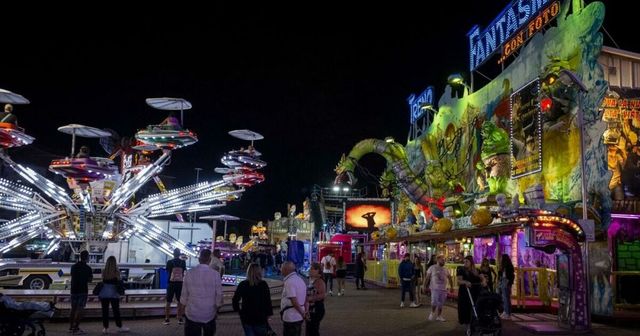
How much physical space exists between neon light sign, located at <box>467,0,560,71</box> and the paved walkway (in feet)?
37.3

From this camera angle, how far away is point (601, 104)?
55.0ft

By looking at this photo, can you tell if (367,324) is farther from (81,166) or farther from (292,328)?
(81,166)

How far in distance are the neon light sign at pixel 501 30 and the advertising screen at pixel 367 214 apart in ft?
65.6

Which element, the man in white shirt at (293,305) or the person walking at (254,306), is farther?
the man in white shirt at (293,305)

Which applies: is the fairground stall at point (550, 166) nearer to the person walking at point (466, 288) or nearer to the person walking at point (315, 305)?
the person walking at point (466, 288)

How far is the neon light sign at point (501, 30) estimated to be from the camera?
22531mm

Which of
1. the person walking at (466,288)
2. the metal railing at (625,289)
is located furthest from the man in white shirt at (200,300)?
the metal railing at (625,289)

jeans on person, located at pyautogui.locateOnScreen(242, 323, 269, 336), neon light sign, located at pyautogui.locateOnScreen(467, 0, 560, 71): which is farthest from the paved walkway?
neon light sign, located at pyautogui.locateOnScreen(467, 0, 560, 71)

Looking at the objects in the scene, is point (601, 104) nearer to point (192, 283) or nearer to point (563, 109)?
point (563, 109)

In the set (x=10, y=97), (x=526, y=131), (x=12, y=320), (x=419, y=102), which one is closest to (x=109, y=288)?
(x=12, y=320)

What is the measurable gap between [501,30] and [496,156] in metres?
6.54

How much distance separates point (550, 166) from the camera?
19.5 m

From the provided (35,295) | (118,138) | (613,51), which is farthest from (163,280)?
(613,51)

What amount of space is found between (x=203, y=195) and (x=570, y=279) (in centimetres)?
1712
